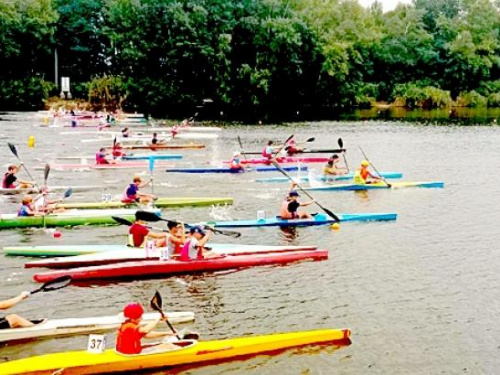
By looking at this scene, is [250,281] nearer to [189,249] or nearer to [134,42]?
[189,249]

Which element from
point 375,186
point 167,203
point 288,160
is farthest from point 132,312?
point 288,160

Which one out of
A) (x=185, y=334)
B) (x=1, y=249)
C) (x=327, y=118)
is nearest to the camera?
(x=185, y=334)

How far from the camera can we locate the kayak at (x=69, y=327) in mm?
11969

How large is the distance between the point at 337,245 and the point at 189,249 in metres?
5.08

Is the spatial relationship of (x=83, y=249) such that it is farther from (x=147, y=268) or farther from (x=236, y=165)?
(x=236, y=165)

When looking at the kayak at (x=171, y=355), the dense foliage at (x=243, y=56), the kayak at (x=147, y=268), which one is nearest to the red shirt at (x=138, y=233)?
the kayak at (x=147, y=268)

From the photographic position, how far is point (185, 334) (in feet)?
39.1

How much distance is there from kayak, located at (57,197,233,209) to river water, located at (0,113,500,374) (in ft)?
1.91

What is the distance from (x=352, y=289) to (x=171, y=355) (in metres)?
5.92

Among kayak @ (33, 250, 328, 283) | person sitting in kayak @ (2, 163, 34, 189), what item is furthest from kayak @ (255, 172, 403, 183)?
kayak @ (33, 250, 328, 283)

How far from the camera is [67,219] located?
814 inches

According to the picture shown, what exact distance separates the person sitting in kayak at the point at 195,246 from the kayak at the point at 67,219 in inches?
191

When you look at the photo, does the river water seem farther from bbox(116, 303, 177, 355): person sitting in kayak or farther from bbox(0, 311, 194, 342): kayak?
bbox(116, 303, 177, 355): person sitting in kayak

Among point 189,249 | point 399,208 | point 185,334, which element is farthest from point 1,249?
point 399,208
